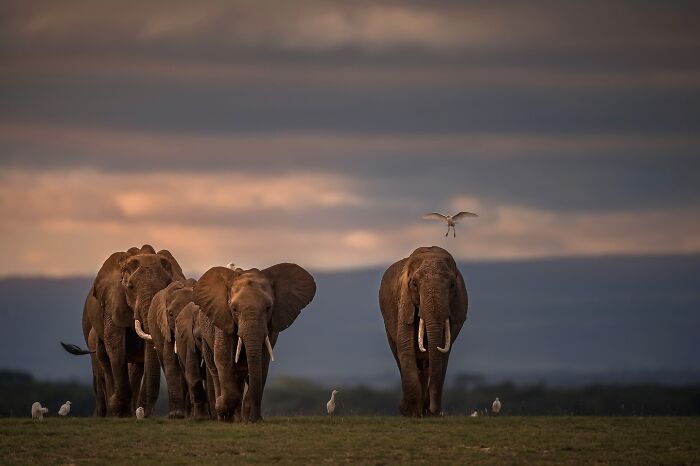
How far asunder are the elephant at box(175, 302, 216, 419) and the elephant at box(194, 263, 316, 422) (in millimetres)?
1122

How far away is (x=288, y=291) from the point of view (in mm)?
49312

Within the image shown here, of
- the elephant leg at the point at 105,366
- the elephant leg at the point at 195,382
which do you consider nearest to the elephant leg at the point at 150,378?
the elephant leg at the point at 105,366

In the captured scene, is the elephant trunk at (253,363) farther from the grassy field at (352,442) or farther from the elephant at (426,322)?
the elephant at (426,322)

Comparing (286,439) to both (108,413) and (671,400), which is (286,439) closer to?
(108,413)

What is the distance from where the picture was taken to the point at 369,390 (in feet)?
551

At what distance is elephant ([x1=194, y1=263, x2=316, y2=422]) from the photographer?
47125 mm

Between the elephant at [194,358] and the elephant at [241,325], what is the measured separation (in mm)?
1122

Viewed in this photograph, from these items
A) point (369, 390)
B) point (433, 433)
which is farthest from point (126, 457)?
Result: point (369, 390)

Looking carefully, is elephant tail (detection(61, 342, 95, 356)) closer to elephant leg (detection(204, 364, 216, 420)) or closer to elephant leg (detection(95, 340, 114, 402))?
elephant leg (detection(95, 340, 114, 402))

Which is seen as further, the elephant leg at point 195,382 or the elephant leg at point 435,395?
the elephant leg at point 435,395

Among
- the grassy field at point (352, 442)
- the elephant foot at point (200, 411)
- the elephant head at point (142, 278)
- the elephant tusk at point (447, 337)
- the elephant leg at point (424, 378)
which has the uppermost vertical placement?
the elephant head at point (142, 278)

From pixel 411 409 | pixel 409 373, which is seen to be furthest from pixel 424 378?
pixel 411 409

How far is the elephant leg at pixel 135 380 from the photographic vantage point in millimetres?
56750

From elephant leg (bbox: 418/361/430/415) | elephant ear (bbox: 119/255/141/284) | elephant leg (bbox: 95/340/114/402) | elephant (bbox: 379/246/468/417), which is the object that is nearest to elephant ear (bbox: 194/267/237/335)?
elephant (bbox: 379/246/468/417)
